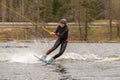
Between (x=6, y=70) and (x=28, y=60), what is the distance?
4414mm

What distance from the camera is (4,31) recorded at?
56.0 m

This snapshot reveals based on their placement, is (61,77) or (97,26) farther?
(97,26)

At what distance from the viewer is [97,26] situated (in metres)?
62.6

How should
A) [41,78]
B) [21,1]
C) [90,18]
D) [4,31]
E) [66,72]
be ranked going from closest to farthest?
1. [41,78]
2. [66,72]
3. [4,31]
4. [90,18]
5. [21,1]

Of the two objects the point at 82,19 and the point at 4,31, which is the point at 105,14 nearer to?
the point at 82,19

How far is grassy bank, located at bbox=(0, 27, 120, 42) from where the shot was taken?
56162mm

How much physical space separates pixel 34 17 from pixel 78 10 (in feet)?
25.1

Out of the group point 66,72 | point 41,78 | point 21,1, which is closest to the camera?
point 41,78

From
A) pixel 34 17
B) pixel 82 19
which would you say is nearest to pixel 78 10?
pixel 82 19

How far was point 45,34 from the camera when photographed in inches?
2264

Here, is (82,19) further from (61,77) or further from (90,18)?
(61,77)

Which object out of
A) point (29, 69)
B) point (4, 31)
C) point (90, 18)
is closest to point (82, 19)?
point (90, 18)

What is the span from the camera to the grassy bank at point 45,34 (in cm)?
5616

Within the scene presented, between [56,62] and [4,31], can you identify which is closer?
[56,62]
